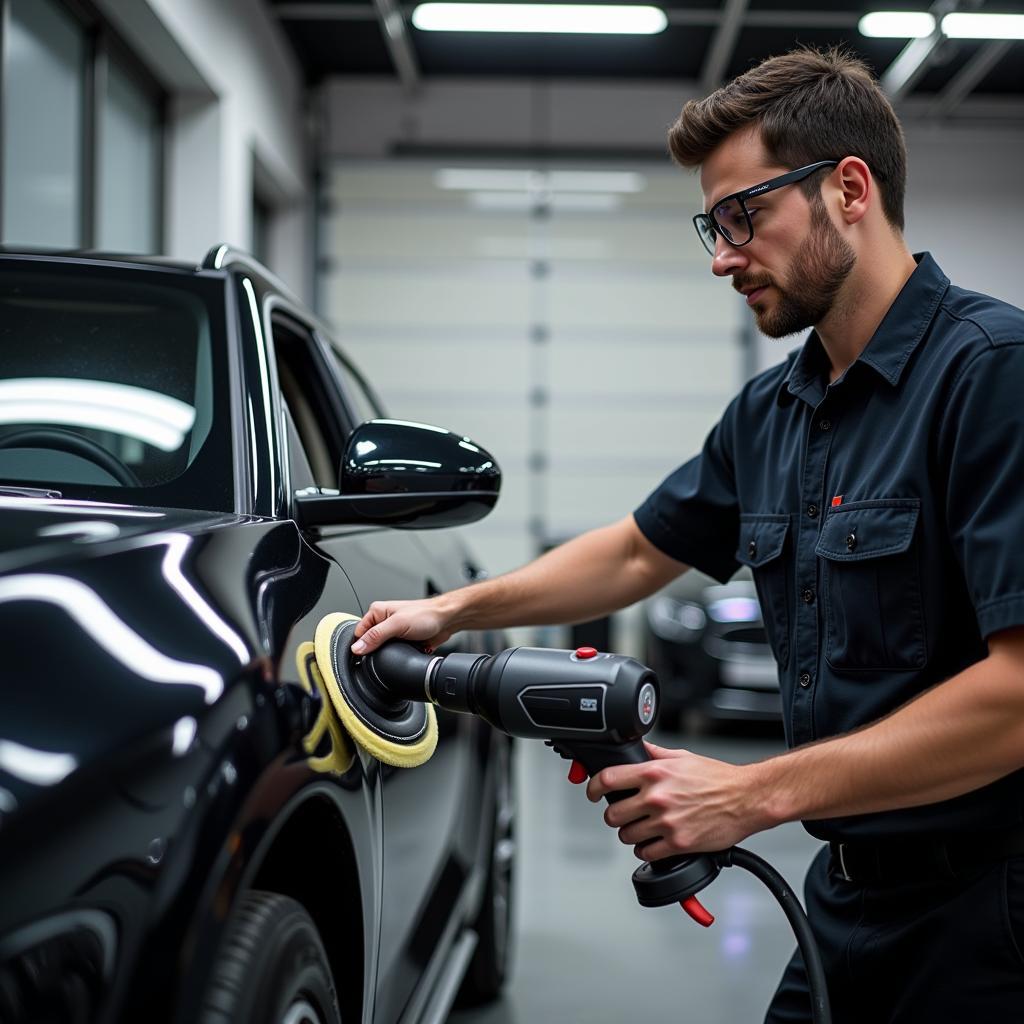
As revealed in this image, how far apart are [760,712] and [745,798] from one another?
498 centimetres

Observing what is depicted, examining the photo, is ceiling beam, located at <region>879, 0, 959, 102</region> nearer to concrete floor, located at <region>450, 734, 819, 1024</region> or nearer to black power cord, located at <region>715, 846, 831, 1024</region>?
concrete floor, located at <region>450, 734, 819, 1024</region>

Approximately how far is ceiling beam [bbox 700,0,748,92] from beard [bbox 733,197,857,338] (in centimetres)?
690

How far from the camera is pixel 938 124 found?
10.6 metres

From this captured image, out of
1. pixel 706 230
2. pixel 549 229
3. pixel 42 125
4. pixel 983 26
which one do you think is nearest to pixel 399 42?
pixel 549 229

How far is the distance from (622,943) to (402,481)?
7.19 ft

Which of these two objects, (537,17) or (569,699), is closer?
(569,699)

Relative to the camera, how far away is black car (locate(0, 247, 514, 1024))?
33.9 inches

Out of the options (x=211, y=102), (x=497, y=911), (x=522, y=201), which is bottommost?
(x=497, y=911)

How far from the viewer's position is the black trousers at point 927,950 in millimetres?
1357

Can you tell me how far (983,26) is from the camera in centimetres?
839

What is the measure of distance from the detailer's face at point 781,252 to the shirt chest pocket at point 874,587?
26 centimetres

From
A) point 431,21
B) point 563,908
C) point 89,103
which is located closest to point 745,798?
point 563,908

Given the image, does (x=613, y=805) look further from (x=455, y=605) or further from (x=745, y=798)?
(x=455, y=605)

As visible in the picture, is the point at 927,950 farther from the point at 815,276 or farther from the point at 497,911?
the point at 497,911
